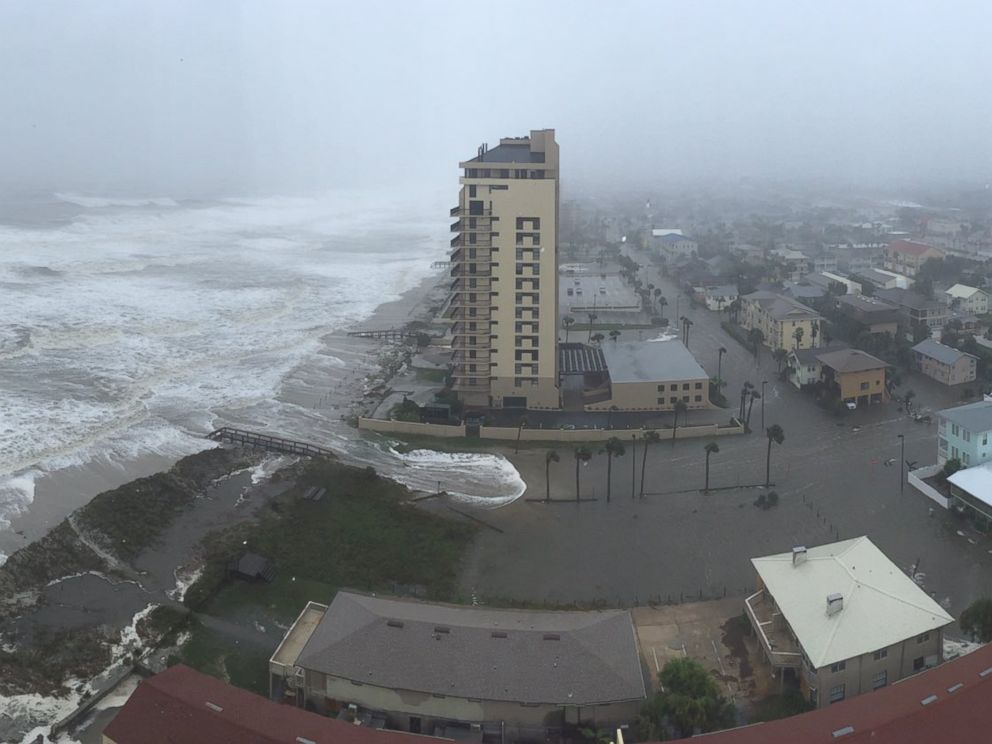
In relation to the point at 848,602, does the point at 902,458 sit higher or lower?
lower

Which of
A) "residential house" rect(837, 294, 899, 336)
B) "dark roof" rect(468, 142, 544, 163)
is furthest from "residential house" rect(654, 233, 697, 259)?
"dark roof" rect(468, 142, 544, 163)

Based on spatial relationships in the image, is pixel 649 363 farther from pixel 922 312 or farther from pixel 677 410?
pixel 922 312

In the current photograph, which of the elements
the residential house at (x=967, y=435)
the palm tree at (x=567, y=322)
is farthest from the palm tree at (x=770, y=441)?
the palm tree at (x=567, y=322)

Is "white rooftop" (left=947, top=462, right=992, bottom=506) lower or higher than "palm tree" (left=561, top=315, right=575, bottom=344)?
higher

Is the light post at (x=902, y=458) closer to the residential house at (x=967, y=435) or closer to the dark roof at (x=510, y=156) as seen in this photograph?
the residential house at (x=967, y=435)

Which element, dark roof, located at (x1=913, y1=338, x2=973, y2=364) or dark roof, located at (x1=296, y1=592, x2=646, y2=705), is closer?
dark roof, located at (x1=296, y1=592, x2=646, y2=705)

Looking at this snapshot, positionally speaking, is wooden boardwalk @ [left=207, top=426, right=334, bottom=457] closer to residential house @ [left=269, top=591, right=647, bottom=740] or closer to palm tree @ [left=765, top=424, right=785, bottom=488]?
residential house @ [left=269, top=591, right=647, bottom=740]

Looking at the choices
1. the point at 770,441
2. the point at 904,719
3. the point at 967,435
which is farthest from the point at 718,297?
the point at 904,719

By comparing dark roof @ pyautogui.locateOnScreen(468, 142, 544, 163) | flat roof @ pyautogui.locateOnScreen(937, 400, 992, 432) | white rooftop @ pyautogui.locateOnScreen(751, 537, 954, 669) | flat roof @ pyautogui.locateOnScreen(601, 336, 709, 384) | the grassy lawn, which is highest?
dark roof @ pyautogui.locateOnScreen(468, 142, 544, 163)
